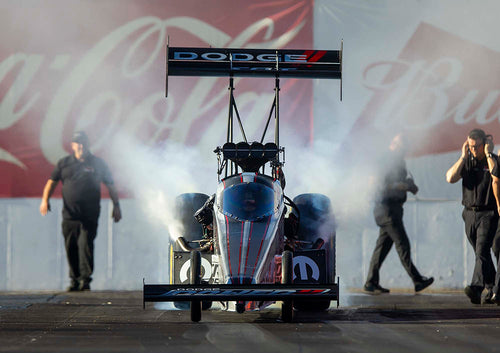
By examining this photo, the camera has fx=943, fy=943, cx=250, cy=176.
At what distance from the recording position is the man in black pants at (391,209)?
43.3 ft

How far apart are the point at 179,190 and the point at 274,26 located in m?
2.92

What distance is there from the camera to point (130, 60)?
14633mm

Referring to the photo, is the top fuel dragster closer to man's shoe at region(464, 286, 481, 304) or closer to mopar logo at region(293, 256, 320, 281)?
mopar logo at region(293, 256, 320, 281)

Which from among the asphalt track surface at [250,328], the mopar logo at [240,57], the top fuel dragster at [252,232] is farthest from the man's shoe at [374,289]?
the mopar logo at [240,57]

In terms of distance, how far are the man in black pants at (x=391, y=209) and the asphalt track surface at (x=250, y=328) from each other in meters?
1.21

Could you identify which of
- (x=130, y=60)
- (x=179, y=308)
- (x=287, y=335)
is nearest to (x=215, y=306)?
(x=179, y=308)

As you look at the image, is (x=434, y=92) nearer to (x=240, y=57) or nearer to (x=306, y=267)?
(x=240, y=57)

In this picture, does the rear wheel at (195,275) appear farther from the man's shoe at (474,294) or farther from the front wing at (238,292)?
the man's shoe at (474,294)

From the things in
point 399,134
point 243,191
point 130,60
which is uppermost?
point 130,60

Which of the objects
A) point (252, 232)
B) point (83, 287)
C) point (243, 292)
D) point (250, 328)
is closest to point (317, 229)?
point (252, 232)

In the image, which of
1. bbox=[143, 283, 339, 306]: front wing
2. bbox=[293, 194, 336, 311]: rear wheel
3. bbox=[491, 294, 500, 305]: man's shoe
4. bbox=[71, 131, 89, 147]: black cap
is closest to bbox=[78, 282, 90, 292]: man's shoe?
bbox=[71, 131, 89, 147]: black cap

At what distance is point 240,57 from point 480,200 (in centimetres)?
341

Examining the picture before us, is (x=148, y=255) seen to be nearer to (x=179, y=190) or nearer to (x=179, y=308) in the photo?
(x=179, y=190)

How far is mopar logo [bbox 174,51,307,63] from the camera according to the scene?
37.2ft
